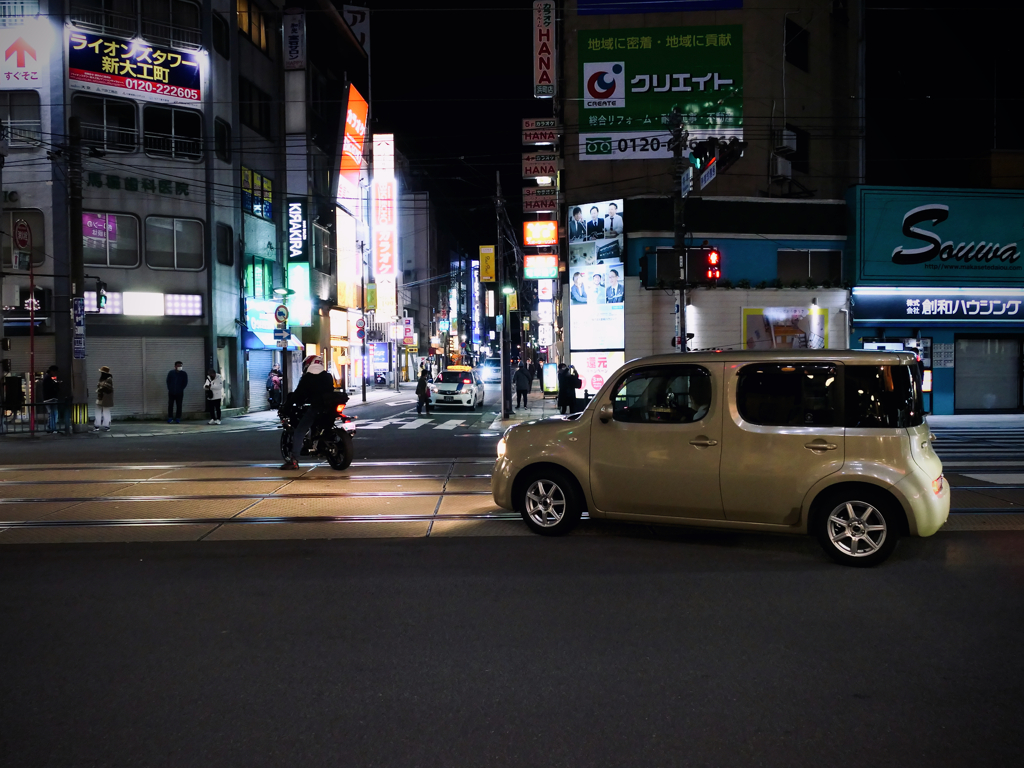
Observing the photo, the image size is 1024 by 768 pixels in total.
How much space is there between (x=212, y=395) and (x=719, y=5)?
71.1 feet

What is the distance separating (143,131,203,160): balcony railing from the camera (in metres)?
26.7

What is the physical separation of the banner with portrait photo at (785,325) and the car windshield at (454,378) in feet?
35.7

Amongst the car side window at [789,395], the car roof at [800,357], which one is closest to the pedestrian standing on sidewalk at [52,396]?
the car roof at [800,357]

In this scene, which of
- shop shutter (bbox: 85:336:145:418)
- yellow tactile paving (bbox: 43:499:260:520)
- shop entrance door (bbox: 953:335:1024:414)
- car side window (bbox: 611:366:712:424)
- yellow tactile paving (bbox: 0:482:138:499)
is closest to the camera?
car side window (bbox: 611:366:712:424)

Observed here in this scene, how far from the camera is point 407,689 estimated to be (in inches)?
163

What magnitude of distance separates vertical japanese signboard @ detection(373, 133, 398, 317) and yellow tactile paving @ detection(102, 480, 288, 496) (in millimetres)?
38693

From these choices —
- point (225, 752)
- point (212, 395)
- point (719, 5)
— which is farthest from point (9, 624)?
point (719, 5)

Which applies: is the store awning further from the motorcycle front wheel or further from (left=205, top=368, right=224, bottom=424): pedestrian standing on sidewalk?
the motorcycle front wheel

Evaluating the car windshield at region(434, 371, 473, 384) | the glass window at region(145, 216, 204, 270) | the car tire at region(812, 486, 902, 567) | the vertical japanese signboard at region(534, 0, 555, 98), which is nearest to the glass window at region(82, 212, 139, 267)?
the glass window at region(145, 216, 204, 270)

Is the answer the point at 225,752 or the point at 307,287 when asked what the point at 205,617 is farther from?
the point at 307,287

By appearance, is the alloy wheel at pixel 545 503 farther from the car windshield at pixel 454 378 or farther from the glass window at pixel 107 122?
the glass window at pixel 107 122

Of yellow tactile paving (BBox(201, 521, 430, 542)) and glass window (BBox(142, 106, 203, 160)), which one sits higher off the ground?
glass window (BBox(142, 106, 203, 160))

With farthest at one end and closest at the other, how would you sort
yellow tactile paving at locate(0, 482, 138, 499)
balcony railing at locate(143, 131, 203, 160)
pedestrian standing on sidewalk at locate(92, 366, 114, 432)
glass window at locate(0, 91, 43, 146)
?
balcony railing at locate(143, 131, 203, 160)
glass window at locate(0, 91, 43, 146)
pedestrian standing on sidewalk at locate(92, 366, 114, 432)
yellow tactile paving at locate(0, 482, 138, 499)

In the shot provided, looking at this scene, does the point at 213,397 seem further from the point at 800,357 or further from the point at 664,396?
the point at 800,357
